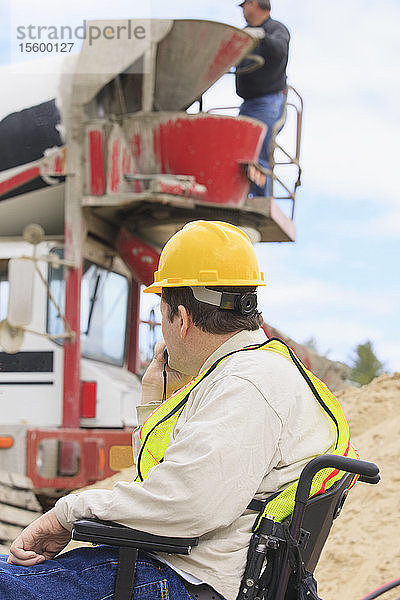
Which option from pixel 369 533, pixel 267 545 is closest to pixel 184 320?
pixel 267 545

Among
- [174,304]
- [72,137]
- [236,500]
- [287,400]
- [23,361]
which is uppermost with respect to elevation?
[72,137]

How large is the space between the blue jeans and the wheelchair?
0.03m

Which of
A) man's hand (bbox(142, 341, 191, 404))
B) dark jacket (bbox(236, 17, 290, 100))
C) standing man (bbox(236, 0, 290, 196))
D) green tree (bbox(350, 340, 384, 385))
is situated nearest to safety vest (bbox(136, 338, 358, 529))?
man's hand (bbox(142, 341, 191, 404))

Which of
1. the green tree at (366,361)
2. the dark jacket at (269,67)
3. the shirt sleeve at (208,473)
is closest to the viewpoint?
the shirt sleeve at (208,473)

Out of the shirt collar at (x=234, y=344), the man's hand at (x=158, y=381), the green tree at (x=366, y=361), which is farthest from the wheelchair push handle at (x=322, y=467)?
the green tree at (x=366, y=361)

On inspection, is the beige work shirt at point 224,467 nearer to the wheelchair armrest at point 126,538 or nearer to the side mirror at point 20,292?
the wheelchair armrest at point 126,538

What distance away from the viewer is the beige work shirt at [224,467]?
1.88m

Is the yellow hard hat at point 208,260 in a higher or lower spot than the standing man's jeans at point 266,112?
lower

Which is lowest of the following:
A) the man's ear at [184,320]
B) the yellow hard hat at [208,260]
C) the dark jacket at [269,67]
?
the man's ear at [184,320]

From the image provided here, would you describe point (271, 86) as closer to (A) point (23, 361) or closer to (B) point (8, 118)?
(B) point (8, 118)

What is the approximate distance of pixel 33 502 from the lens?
650 cm

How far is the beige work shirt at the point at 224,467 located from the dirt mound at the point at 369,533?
3.04m

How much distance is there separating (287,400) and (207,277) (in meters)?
0.43

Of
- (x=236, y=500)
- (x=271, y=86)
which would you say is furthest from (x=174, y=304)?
(x=271, y=86)
